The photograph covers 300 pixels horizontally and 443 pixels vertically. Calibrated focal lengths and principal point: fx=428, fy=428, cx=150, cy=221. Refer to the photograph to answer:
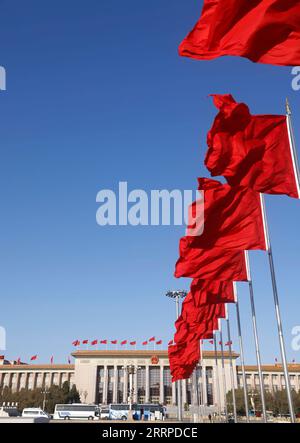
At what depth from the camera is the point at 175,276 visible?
1047 centimetres

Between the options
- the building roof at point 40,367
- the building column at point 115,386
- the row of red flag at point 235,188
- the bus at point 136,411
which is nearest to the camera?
the row of red flag at point 235,188

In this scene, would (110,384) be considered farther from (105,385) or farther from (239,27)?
(239,27)

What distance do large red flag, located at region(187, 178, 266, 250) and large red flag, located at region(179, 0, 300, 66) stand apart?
3.78 m

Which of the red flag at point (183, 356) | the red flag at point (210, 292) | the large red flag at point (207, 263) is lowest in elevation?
the large red flag at point (207, 263)

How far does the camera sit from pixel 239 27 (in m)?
5.44

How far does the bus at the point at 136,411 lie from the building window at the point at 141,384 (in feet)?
86.7

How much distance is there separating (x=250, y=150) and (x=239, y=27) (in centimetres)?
268

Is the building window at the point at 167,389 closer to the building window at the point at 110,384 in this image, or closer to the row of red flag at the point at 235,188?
the building window at the point at 110,384

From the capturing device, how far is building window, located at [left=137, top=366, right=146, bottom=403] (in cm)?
6969

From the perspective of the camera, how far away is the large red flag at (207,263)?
34.2ft

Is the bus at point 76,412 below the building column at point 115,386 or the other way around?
below

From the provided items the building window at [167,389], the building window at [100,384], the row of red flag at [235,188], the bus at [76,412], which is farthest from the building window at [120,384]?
the row of red flag at [235,188]

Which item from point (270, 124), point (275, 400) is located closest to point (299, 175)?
point (270, 124)
